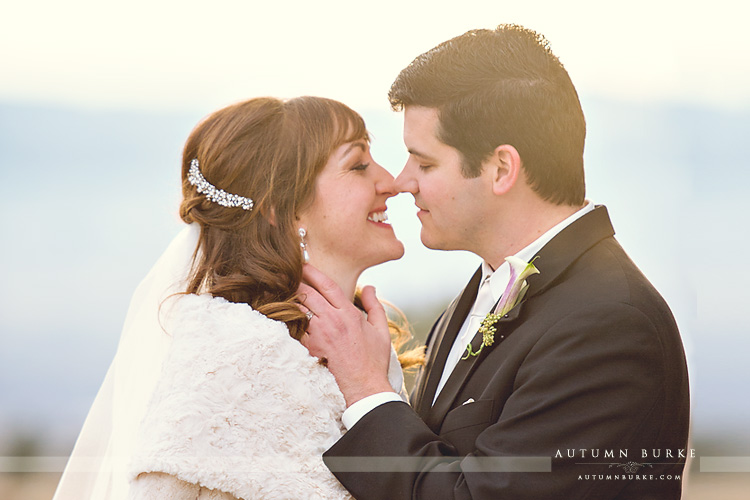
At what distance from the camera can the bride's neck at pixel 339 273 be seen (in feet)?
9.79

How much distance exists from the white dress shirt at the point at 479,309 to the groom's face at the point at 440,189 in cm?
16

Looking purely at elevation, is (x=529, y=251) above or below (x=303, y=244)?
above

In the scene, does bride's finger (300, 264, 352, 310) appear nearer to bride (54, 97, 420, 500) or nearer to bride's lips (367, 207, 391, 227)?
bride (54, 97, 420, 500)

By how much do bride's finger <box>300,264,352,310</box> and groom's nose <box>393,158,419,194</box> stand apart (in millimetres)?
452

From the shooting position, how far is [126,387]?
2904 millimetres

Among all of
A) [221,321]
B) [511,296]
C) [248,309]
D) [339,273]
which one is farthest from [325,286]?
[511,296]

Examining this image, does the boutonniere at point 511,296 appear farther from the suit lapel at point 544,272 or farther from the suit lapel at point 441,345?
the suit lapel at point 441,345

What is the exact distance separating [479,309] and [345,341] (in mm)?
534

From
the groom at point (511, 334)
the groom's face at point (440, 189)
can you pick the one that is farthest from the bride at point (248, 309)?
the groom's face at point (440, 189)

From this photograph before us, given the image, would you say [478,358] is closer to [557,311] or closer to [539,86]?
[557,311]

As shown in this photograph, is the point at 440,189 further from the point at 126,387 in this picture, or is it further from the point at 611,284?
the point at 126,387

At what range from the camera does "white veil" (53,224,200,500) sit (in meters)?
2.83

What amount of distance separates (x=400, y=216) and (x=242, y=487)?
141cm

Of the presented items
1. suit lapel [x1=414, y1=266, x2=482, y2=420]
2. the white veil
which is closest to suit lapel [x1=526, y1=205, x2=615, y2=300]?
suit lapel [x1=414, y1=266, x2=482, y2=420]
